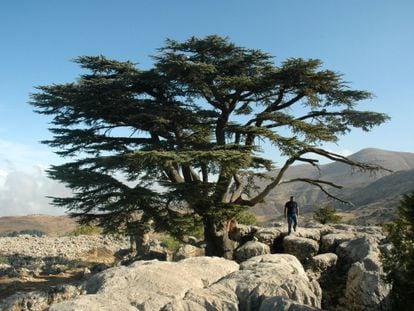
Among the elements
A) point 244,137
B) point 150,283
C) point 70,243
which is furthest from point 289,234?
point 70,243

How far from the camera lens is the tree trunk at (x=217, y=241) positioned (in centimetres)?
2052

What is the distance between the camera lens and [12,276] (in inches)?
795

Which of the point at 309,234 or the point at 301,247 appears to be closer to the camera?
the point at 301,247

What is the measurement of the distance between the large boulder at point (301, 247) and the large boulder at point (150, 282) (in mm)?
7496

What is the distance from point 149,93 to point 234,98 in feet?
13.6

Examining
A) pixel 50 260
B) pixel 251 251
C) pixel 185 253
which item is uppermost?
pixel 251 251

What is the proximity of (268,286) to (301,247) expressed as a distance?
9969 millimetres

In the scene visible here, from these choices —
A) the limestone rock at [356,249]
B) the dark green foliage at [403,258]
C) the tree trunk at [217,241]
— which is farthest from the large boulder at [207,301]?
Answer: the tree trunk at [217,241]

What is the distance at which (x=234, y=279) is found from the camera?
35.2ft

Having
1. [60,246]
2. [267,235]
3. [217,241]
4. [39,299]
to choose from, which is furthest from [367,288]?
[60,246]

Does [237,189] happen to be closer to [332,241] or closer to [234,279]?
[332,241]

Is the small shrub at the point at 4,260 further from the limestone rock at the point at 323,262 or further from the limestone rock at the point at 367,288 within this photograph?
the limestone rock at the point at 367,288

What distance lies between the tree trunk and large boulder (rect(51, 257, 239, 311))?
7598mm

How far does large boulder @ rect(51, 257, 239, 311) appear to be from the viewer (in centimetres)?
920
